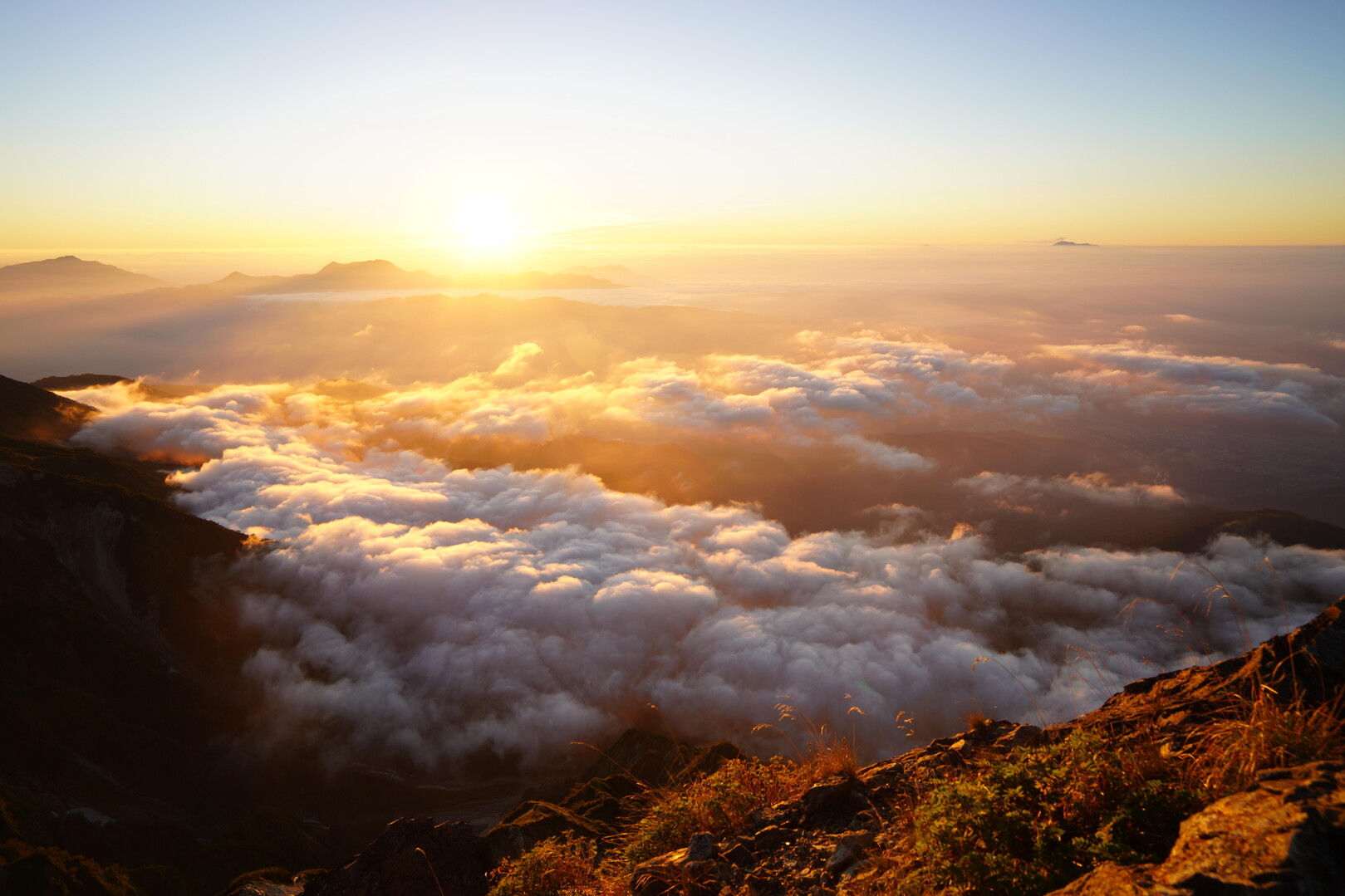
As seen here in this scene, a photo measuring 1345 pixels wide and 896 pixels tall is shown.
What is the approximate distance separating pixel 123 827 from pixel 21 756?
13589 mm

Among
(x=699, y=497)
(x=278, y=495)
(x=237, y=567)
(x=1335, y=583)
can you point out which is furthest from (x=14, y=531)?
(x=1335, y=583)

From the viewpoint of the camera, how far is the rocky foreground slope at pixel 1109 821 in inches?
110

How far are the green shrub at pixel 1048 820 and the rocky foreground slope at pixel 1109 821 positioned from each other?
1cm

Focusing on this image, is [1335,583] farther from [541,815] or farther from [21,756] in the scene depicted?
[21,756]

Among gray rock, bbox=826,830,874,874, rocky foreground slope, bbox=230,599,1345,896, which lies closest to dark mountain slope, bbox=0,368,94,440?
rocky foreground slope, bbox=230,599,1345,896

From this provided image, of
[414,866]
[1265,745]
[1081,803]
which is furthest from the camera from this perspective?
[414,866]

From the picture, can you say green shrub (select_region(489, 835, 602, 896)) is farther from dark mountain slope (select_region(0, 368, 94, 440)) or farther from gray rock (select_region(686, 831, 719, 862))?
dark mountain slope (select_region(0, 368, 94, 440))

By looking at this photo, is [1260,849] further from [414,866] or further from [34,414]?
[34,414]

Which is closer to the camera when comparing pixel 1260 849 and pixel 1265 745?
pixel 1260 849

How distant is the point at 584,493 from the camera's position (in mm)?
168000

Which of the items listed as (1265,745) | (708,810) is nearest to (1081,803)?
(1265,745)

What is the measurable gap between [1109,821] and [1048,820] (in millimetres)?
405

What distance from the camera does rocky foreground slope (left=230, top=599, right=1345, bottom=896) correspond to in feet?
9.18

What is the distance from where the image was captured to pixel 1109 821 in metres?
3.44
